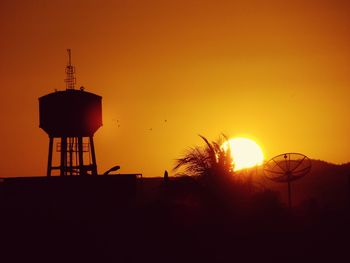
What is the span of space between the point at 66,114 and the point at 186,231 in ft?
55.8

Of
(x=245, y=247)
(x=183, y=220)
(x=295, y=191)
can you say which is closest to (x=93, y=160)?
(x=183, y=220)

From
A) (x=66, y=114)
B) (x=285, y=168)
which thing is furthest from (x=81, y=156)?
(x=285, y=168)

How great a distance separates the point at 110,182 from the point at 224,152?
42.1ft

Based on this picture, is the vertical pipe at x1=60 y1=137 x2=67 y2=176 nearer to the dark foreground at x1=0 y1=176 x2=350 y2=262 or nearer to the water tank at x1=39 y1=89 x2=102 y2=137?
the water tank at x1=39 y1=89 x2=102 y2=137

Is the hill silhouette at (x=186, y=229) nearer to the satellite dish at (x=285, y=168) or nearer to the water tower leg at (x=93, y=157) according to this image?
the satellite dish at (x=285, y=168)

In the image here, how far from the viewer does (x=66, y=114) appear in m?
41.6

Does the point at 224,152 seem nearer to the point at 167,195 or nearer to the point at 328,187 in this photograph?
the point at 167,195

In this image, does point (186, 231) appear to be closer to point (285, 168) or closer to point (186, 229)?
point (186, 229)

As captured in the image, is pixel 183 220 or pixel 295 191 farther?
pixel 295 191

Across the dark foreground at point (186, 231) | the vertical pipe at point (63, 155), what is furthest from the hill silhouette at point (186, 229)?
the vertical pipe at point (63, 155)

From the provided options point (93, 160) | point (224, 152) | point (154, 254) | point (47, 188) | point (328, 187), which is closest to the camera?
point (154, 254)

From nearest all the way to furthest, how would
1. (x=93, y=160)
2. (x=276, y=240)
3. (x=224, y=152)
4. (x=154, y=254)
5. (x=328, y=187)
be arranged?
(x=154, y=254), (x=276, y=240), (x=224, y=152), (x=93, y=160), (x=328, y=187)

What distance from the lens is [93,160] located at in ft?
150

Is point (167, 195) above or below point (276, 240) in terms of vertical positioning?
above
